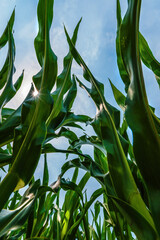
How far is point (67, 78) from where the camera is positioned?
60cm

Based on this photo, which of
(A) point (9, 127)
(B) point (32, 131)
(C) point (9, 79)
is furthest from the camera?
(C) point (9, 79)

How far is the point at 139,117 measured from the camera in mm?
331

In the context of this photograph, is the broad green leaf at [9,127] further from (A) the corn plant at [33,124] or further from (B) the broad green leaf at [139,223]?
(B) the broad green leaf at [139,223]

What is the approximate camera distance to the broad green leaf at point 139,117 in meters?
0.31

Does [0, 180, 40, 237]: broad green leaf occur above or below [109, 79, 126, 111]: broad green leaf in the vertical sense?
below

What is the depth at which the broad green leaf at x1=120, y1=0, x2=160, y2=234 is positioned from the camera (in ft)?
1.02

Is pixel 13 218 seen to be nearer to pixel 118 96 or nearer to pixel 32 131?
pixel 32 131

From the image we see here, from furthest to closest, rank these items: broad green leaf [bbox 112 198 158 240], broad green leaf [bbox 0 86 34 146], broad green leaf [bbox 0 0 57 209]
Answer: broad green leaf [bbox 0 86 34 146], broad green leaf [bbox 0 0 57 209], broad green leaf [bbox 112 198 158 240]

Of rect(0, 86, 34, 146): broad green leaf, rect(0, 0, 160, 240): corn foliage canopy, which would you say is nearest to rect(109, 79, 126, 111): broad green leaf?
rect(0, 0, 160, 240): corn foliage canopy

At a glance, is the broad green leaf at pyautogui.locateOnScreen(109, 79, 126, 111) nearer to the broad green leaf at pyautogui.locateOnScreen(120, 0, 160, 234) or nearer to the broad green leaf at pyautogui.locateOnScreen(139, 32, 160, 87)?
the broad green leaf at pyautogui.locateOnScreen(139, 32, 160, 87)

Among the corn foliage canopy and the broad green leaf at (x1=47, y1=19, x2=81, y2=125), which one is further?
the broad green leaf at (x1=47, y1=19, x2=81, y2=125)

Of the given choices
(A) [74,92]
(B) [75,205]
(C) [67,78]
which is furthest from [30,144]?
(B) [75,205]

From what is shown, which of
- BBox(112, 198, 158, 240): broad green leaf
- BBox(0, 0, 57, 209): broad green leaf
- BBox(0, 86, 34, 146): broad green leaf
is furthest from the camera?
BBox(0, 86, 34, 146): broad green leaf

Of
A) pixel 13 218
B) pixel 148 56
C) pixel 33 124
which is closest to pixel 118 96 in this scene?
pixel 148 56
